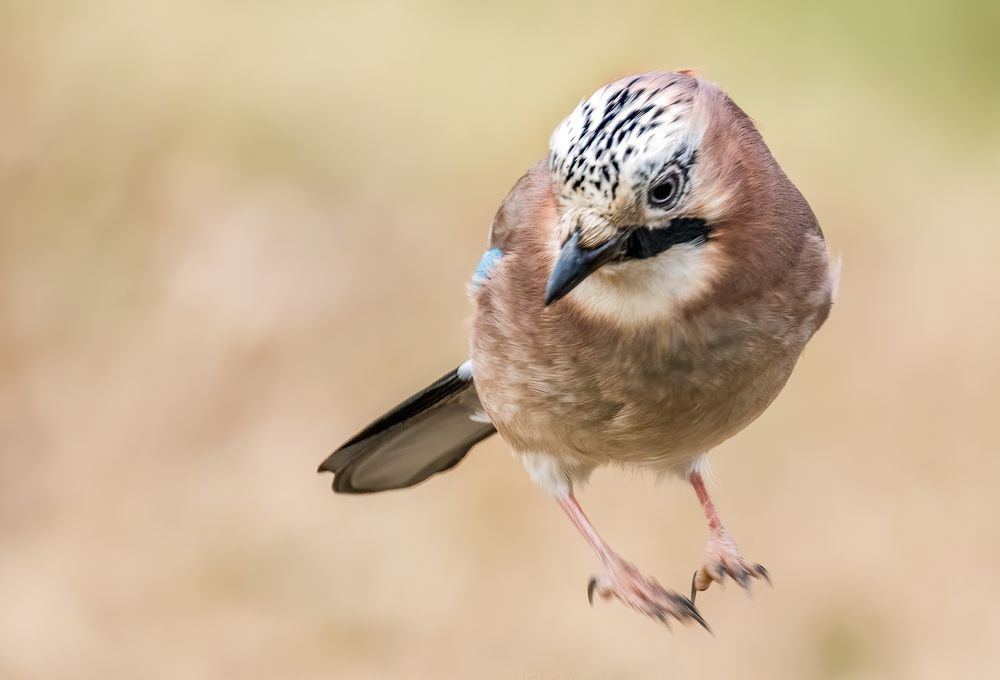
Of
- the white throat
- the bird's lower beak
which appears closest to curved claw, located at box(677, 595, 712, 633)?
the white throat

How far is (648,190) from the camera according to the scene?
8.79ft

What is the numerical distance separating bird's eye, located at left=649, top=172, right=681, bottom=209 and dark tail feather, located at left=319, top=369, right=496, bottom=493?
1184mm

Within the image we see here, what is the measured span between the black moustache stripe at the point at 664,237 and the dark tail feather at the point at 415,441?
1.07 m

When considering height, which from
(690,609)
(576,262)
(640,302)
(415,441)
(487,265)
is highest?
(487,265)

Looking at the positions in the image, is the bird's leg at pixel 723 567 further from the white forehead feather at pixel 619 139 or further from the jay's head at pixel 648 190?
the white forehead feather at pixel 619 139

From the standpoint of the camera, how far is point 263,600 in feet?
18.6

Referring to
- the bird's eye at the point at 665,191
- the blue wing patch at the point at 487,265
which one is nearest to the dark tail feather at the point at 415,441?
the blue wing patch at the point at 487,265

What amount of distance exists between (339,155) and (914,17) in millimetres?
2585

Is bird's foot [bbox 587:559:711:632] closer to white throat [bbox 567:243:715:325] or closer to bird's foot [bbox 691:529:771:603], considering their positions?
bird's foot [bbox 691:529:771:603]

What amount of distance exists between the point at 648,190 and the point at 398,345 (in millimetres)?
3488

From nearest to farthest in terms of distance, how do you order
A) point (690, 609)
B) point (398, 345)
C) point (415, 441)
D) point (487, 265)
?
1. point (690, 609)
2. point (487, 265)
3. point (415, 441)
4. point (398, 345)

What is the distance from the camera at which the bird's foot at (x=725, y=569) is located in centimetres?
351

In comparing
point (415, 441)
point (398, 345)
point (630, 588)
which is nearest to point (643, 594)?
point (630, 588)

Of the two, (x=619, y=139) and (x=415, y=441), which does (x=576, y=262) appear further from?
(x=415, y=441)
